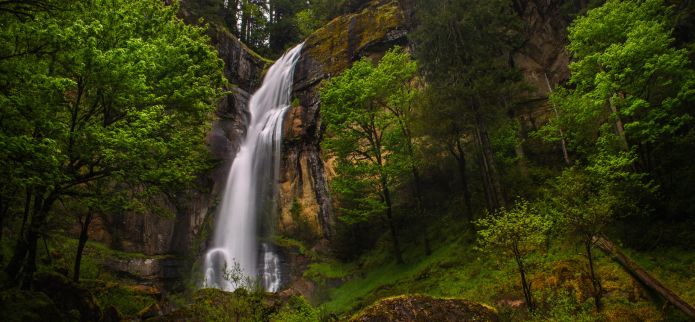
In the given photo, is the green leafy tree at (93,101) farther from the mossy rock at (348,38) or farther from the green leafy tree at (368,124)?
the mossy rock at (348,38)

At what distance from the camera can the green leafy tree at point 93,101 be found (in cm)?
848

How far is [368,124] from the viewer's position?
942 inches

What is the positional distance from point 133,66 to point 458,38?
15933 mm

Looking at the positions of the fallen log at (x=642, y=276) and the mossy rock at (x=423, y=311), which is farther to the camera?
the fallen log at (x=642, y=276)

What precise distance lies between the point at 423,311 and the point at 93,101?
11.7 m

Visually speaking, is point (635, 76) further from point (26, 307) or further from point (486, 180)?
point (26, 307)

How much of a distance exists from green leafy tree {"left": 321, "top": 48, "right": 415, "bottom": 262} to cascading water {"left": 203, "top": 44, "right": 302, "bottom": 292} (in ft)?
27.7

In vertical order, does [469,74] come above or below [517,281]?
above

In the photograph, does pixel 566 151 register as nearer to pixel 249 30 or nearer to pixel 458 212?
pixel 458 212

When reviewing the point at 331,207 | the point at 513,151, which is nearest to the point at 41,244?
the point at 331,207

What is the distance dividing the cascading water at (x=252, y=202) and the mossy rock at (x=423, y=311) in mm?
17530

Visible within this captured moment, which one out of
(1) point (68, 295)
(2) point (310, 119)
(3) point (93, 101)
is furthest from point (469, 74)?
(1) point (68, 295)

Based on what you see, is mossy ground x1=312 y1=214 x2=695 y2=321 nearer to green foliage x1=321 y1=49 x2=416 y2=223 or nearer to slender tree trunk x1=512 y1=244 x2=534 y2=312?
slender tree trunk x1=512 y1=244 x2=534 y2=312

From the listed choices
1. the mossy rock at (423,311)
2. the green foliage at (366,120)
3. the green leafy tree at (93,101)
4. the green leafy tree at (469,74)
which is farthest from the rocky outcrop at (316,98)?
the mossy rock at (423,311)
